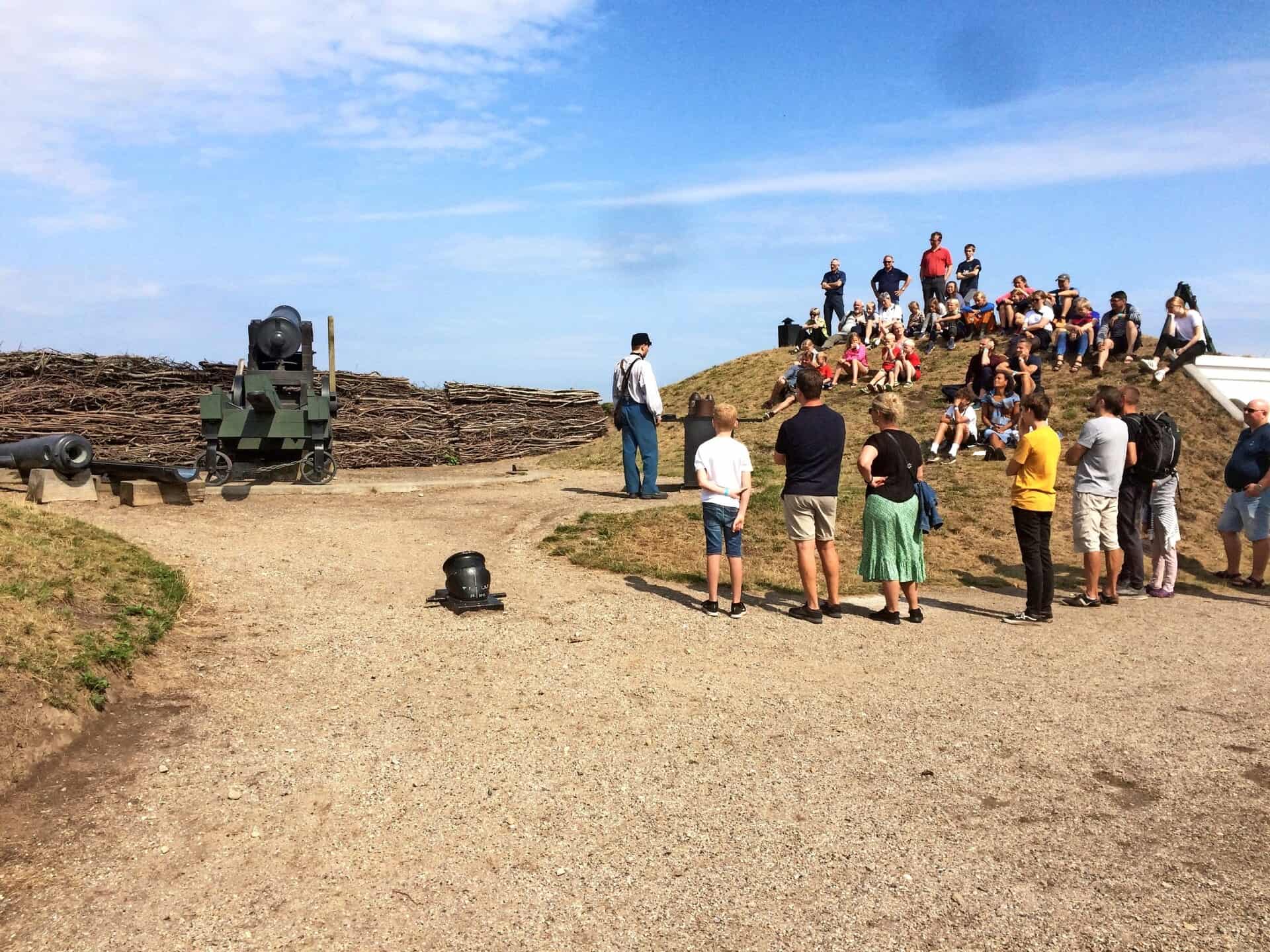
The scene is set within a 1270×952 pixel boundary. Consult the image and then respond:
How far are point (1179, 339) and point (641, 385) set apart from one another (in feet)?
32.9

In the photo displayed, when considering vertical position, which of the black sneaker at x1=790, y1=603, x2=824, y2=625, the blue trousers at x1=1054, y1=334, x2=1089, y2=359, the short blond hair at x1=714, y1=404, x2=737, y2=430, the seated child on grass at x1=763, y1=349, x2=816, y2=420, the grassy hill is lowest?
the black sneaker at x1=790, y1=603, x2=824, y2=625

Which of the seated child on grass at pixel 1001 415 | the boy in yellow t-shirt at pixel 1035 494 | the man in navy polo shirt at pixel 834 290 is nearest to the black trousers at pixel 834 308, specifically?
the man in navy polo shirt at pixel 834 290

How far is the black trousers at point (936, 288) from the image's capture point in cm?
2005

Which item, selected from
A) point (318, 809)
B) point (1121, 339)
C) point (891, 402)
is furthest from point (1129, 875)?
point (1121, 339)

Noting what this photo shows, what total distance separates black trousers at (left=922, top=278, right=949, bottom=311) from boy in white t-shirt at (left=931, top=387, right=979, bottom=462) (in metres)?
5.93

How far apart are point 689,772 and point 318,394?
10100mm

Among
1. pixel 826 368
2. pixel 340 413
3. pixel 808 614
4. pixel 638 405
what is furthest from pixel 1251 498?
pixel 340 413

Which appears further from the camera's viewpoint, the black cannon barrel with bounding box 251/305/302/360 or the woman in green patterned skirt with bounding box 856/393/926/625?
the black cannon barrel with bounding box 251/305/302/360

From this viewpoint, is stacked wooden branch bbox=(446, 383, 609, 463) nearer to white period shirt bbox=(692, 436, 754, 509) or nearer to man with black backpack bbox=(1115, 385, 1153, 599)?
white period shirt bbox=(692, 436, 754, 509)

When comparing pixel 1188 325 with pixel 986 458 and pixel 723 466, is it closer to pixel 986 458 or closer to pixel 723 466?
pixel 986 458

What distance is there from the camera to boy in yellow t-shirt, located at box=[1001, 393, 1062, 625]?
7863 mm

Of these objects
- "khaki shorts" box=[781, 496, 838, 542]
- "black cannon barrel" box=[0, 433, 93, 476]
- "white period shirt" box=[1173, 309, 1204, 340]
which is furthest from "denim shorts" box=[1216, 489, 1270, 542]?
"black cannon barrel" box=[0, 433, 93, 476]

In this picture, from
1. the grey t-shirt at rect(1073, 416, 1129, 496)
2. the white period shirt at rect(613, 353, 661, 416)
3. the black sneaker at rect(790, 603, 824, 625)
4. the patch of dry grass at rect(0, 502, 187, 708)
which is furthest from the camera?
the white period shirt at rect(613, 353, 661, 416)

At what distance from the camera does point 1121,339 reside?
1695 centimetres
